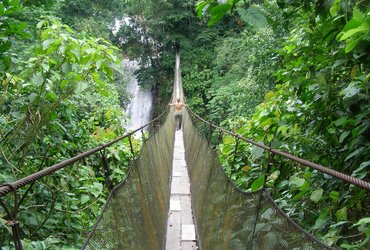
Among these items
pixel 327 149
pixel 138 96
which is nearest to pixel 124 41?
pixel 138 96

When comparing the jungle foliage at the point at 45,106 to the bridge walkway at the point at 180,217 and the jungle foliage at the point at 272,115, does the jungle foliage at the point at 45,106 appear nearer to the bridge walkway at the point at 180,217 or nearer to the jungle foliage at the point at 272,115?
the jungle foliage at the point at 272,115

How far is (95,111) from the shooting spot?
408cm

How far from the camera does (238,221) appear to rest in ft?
4.09

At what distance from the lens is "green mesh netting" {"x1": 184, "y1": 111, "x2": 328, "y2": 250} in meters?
0.82

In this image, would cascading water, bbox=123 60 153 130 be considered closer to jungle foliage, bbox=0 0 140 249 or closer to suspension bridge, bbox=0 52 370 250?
→ suspension bridge, bbox=0 52 370 250

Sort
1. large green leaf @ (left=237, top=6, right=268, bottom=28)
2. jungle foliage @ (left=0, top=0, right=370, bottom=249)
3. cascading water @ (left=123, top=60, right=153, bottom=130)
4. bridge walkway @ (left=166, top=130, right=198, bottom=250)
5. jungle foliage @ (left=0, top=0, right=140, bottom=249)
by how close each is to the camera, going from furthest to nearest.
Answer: cascading water @ (left=123, top=60, right=153, bottom=130)
bridge walkway @ (left=166, top=130, right=198, bottom=250)
jungle foliage @ (left=0, top=0, right=140, bottom=249)
jungle foliage @ (left=0, top=0, right=370, bottom=249)
large green leaf @ (left=237, top=6, right=268, bottom=28)

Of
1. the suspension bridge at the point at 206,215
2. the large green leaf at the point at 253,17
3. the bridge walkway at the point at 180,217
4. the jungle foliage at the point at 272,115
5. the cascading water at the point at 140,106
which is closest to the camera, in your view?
the suspension bridge at the point at 206,215

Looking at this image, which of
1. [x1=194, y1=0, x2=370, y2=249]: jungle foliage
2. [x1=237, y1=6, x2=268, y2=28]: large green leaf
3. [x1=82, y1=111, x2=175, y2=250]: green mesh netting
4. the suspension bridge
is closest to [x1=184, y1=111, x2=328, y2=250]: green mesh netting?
the suspension bridge

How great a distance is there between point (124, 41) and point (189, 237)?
538 inches

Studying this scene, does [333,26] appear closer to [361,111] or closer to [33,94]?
[361,111]

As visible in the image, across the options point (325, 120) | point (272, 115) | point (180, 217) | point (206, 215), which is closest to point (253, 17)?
point (325, 120)

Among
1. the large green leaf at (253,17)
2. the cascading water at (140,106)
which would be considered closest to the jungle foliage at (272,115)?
the large green leaf at (253,17)

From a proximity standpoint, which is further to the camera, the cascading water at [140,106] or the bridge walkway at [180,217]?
the cascading water at [140,106]

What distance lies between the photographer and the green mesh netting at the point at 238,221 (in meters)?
0.82
